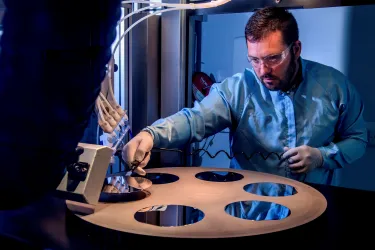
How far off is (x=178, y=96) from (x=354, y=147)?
0.62 metres

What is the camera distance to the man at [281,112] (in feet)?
4.35

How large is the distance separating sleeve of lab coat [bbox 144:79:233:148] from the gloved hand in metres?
0.07

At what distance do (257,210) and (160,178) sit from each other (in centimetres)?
29

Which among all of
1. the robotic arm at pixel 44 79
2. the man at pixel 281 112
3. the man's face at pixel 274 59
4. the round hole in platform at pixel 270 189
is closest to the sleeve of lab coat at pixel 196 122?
the man at pixel 281 112

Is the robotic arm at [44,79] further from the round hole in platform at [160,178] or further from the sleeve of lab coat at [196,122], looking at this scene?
the sleeve of lab coat at [196,122]

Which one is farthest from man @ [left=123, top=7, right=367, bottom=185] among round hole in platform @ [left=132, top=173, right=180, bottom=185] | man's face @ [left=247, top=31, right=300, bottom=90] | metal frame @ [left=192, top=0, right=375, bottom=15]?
round hole in platform @ [left=132, top=173, right=180, bottom=185]

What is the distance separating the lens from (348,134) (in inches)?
55.7

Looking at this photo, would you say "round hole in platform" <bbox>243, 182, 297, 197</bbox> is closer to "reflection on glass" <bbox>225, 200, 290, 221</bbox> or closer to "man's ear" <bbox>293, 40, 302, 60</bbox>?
"reflection on glass" <bbox>225, 200, 290, 221</bbox>

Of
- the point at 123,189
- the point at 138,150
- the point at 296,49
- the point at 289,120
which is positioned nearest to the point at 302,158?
the point at 289,120

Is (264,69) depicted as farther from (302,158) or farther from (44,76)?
(44,76)

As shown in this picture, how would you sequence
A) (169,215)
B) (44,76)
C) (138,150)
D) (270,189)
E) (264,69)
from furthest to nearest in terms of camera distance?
(264,69), (138,150), (270,189), (169,215), (44,76)

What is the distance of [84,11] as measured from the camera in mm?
541

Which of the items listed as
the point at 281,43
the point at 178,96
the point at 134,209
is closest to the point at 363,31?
the point at 281,43

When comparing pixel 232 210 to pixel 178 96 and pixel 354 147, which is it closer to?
pixel 178 96
